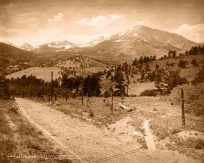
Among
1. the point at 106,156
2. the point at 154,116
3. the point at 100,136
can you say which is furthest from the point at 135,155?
the point at 154,116

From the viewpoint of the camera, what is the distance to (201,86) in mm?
60438

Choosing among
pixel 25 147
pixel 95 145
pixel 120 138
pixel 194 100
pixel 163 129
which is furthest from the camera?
pixel 194 100

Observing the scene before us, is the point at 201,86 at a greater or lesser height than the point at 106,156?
greater

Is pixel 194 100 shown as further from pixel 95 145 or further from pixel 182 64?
pixel 182 64

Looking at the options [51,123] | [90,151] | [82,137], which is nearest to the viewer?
[90,151]

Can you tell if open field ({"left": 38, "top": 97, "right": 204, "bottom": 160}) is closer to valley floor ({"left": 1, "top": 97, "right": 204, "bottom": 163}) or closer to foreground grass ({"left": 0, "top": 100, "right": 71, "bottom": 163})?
valley floor ({"left": 1, "top": 97, "right": 204, "bottom": 163})

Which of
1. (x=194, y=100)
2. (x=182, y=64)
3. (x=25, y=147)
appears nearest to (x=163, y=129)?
(x=25, y=147)

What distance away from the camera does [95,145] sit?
2906cm

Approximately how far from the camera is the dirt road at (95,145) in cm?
2445

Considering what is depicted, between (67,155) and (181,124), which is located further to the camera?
(181,124)

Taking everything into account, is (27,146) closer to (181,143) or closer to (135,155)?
(135,155)

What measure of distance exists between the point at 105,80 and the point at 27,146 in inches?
3695

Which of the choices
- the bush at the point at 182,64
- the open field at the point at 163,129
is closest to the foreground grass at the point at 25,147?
the open field at the point at 163,129

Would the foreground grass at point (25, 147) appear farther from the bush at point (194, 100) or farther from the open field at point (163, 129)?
the bush at point (194, 100)
